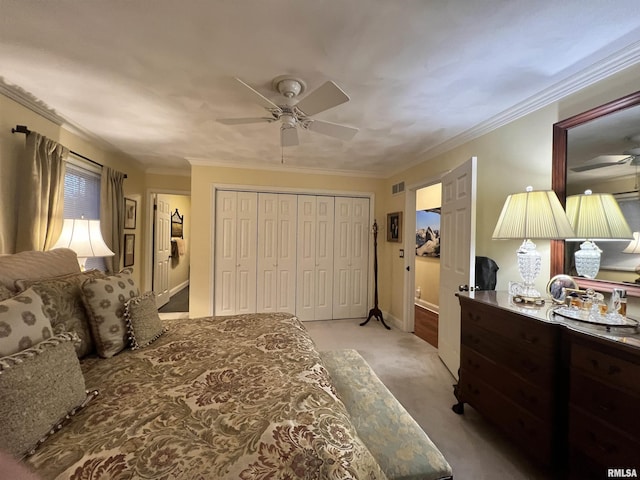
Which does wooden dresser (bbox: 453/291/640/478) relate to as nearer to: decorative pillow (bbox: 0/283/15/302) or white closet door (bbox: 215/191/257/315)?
decorative pillow (bbox: 0/283/15/302)

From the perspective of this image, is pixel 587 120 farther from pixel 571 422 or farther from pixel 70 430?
pixel 70 430

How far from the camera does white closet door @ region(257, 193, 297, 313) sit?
13.4ft

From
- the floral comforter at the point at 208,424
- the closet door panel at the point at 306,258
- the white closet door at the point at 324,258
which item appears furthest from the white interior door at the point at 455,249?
the closet door panel at the point at 306,258

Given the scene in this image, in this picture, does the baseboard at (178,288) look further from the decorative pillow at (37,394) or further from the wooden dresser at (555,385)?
the wooden dresser at (555,385)

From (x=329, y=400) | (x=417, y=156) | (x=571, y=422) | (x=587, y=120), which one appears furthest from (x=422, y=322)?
(x=329, y=400)

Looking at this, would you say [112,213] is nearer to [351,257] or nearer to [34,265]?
[34,265]

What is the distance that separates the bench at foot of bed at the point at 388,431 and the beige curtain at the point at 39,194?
2616 mm

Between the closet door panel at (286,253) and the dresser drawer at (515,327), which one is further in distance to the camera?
the closet door panel at (286,253)

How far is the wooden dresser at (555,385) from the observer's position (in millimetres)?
1093

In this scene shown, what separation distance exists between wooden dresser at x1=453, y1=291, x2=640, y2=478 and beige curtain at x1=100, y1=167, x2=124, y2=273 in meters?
3.90

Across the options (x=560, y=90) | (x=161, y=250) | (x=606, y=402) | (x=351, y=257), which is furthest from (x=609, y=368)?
(x=161, y=250)

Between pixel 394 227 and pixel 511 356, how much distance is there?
2675 millimetres

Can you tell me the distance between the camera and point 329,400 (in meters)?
1.04

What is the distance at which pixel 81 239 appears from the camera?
2186 millimetres
